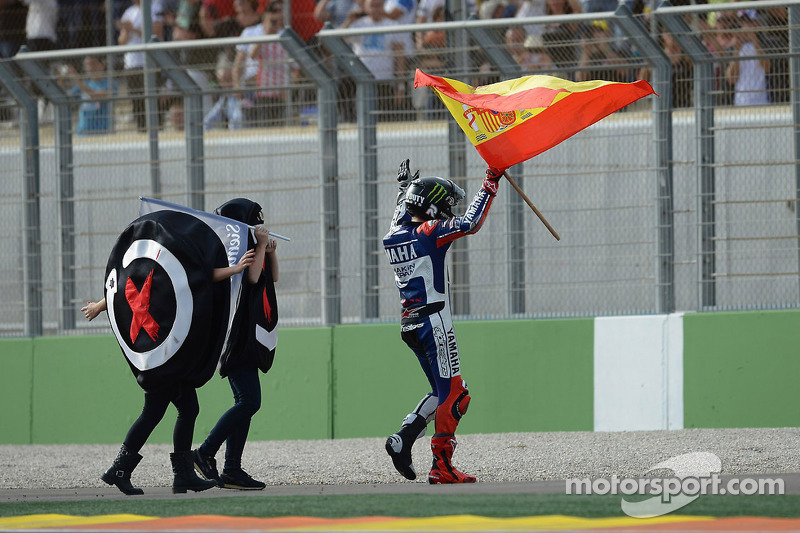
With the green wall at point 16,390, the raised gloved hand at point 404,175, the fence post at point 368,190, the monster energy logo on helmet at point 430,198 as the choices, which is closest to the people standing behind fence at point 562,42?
the fence post at point 368,190

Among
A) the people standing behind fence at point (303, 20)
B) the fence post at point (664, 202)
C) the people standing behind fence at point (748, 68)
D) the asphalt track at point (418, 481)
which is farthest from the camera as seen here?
the people standing behind fence at point (303, 20)

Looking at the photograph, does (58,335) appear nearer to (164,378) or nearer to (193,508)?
(164,378)

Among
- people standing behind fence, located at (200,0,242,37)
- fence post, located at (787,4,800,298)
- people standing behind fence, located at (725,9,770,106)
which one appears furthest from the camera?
people standing behind fence, located at (200,0,242,37)

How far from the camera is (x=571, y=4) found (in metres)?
11.6

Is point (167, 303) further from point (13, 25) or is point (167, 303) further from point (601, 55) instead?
point (13, 25)

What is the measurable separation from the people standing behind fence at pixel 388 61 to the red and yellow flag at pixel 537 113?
2.36 m

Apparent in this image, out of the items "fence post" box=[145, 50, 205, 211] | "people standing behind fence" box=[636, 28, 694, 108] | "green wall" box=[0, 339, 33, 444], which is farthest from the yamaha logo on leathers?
"green wall" box=[0, 339, 33, 444]

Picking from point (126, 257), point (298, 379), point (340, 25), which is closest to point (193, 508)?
point (126, 257)

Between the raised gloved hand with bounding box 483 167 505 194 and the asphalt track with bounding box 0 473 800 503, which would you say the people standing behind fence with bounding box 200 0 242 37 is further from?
the asphalt track with bounding box 0 473 800 503

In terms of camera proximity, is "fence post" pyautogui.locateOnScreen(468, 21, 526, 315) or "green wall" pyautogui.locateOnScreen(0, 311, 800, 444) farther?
"fence post" pyautogui.locateOnScreen(468, 21, 526, 315)

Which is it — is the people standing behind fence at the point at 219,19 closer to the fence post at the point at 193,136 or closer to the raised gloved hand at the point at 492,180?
the fence post at the point at 193,136

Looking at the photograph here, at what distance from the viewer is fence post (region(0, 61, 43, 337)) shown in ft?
40.2

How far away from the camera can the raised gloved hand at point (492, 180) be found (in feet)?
26.7

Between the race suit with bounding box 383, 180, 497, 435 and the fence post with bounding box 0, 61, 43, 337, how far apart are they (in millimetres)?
5069
